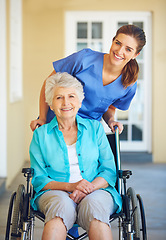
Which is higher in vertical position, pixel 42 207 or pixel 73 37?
pixel 73 37

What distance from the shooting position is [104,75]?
2521 millimetres

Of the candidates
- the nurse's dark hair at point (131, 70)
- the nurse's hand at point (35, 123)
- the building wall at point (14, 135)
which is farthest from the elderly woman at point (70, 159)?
the building wall at point (14, 135)

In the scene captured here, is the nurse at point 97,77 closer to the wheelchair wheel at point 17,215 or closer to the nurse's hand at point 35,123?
the nurse's hand at point 35,123

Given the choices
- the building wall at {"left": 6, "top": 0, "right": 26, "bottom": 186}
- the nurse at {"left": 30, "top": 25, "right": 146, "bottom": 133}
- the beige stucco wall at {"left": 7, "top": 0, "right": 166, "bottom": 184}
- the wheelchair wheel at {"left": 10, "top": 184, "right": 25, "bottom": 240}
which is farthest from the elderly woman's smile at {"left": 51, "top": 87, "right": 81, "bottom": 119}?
the beige stucco wall at {"left": 7, "top": 0, "right": 166, "bottom": 184}

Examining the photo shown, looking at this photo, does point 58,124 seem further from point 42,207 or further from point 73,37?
point 73,37

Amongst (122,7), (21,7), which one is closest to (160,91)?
(122,7)

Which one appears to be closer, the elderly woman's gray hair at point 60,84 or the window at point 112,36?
the elderly woman's gray hair at point 60,84

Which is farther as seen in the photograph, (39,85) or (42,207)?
(39,85)

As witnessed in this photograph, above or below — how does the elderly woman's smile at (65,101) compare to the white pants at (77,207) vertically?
above

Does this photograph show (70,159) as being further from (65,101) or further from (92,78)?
(92,78)

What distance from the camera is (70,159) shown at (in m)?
2.31

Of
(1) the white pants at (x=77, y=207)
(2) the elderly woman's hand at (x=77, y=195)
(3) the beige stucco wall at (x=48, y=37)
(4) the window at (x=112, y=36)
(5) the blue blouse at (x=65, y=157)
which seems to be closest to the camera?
(1) the white pants at (x=77, y=207)

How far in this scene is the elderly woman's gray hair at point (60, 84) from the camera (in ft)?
7.54

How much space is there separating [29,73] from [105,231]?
4799 millimetres
